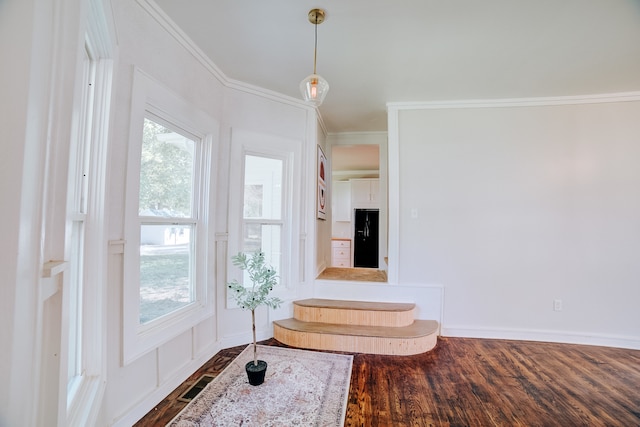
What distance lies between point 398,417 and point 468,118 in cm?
298

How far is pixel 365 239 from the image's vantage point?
693 cm

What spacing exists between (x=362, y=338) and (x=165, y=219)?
6.65 feet

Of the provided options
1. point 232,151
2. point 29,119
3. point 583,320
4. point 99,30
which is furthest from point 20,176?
point 583,320

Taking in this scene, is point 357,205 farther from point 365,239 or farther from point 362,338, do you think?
point 362,338

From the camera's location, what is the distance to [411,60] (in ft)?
8.07

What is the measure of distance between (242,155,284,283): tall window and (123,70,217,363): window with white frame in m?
0.50

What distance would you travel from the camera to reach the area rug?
70.0 inches

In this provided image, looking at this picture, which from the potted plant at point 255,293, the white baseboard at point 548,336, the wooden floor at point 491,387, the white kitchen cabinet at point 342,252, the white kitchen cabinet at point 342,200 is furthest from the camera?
the white kitchen cabinet at point 342,200

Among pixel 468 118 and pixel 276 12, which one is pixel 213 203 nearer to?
pixel 276 12

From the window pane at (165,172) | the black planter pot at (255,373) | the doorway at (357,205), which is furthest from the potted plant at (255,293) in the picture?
the doorway at (357,205)

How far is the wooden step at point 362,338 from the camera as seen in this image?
277cm

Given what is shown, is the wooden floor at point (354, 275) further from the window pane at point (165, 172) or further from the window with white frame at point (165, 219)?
the window pane at point (165, 172)

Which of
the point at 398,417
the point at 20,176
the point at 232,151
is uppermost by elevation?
the point at 232,151

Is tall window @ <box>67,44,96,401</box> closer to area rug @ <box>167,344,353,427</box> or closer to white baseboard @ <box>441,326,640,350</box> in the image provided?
area rug @ <box>167,344,353,427</box>
